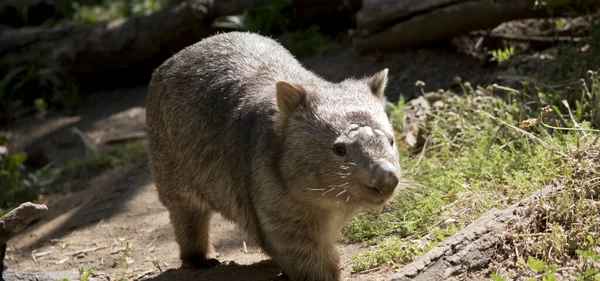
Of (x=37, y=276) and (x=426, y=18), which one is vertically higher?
(x=426, y=18)

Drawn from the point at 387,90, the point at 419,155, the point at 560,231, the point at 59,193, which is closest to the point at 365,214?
the point at 419,155

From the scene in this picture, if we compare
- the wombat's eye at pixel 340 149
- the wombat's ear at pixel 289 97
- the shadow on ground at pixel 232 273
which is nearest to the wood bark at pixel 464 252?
the wombat's eye at pixel 340 149

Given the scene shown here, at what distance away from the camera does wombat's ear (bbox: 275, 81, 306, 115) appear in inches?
193

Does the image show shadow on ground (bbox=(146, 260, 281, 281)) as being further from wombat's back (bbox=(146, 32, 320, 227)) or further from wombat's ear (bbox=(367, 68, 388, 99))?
wombat's ear (bbox=(367, 68, 388, 99))

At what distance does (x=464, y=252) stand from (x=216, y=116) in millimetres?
2034

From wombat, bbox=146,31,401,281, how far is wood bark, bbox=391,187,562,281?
1.37 ft

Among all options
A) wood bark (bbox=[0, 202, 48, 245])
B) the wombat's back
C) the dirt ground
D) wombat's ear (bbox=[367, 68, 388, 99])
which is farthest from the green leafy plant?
wood bark (bbox=[0, 202, 48, 245])

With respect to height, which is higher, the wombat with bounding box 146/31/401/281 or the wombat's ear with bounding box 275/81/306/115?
the wombat's ear with bounding box 275/81/306/115

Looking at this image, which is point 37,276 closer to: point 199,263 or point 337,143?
point 199,263

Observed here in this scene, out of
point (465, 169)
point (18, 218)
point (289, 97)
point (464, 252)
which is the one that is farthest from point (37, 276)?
point (465, 169)

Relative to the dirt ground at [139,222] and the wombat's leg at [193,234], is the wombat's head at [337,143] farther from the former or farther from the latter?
the wombat's leg at [193,234]

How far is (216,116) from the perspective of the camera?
5582 mm

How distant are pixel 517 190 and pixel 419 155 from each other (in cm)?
148

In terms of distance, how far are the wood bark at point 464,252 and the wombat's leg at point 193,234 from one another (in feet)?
6.69
